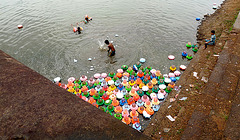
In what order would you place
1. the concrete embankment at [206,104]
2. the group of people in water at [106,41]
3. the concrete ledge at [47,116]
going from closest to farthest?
the concrete ledge at [47,116]
the concrete embankment at [206,104]
the group of people in water at [106,41]

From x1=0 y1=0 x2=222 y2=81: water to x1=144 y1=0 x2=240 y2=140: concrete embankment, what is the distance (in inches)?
81.0

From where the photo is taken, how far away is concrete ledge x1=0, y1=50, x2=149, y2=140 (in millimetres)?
968

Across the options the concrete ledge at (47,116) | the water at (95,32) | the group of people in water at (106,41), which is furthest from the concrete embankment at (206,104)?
the group of people in water at (106,41)

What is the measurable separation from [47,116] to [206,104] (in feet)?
18.9

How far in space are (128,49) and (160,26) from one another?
443cm

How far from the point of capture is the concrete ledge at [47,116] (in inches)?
38.1

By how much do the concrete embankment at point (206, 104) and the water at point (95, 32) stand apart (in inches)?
81.0

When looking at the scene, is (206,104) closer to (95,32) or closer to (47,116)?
(47,116)

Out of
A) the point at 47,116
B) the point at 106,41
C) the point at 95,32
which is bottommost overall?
the point at 95,32

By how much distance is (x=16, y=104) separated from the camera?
1.06 metres

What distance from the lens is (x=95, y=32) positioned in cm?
1234

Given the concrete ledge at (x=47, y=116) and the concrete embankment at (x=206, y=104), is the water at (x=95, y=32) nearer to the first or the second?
the concrete embankment at (x=206, y=104)

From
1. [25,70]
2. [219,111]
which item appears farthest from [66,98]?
[219,111]

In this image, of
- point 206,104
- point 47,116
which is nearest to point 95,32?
point 206,104
